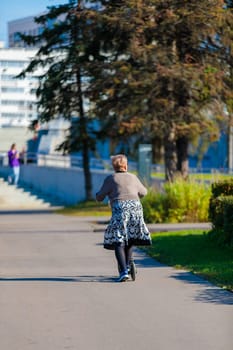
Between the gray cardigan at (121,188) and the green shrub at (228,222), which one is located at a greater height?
the gray cardigan at (121,188)

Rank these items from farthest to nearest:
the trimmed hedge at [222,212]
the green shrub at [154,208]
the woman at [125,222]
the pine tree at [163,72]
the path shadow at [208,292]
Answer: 1. the pine tree at [163,72]
2. the green shrub at [154,208]
3. the trimmed hedge at [222,212]
4. the woman at [125,222]
5. the path shadow at [208,292]

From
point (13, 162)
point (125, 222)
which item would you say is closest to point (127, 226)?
point (125, 222)

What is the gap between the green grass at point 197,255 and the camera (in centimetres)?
1366

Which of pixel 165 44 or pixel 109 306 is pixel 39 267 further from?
A: pixel 165 44

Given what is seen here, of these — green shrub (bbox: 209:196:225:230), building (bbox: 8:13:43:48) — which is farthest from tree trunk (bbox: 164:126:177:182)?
green shrub (bbox: 209:196:225:230)

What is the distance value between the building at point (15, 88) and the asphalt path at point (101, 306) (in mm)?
16222

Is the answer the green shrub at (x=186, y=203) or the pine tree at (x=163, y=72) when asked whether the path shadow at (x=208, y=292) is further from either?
the pine tree at (x=163, y=72)

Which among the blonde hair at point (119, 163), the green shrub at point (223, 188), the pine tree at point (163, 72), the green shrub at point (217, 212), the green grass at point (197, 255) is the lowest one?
the green grass at point (197, 255)

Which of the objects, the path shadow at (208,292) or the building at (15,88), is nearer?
the path shadow at (208,292)

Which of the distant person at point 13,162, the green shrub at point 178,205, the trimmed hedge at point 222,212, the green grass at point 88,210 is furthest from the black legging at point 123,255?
the distant person at point 13,162

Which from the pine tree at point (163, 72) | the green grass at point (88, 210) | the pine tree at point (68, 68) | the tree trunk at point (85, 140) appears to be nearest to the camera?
the pine tree at point (163, 72)

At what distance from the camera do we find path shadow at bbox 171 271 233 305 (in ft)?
38.0

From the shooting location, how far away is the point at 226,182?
19969mm

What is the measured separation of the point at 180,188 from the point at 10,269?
985 centimetres
